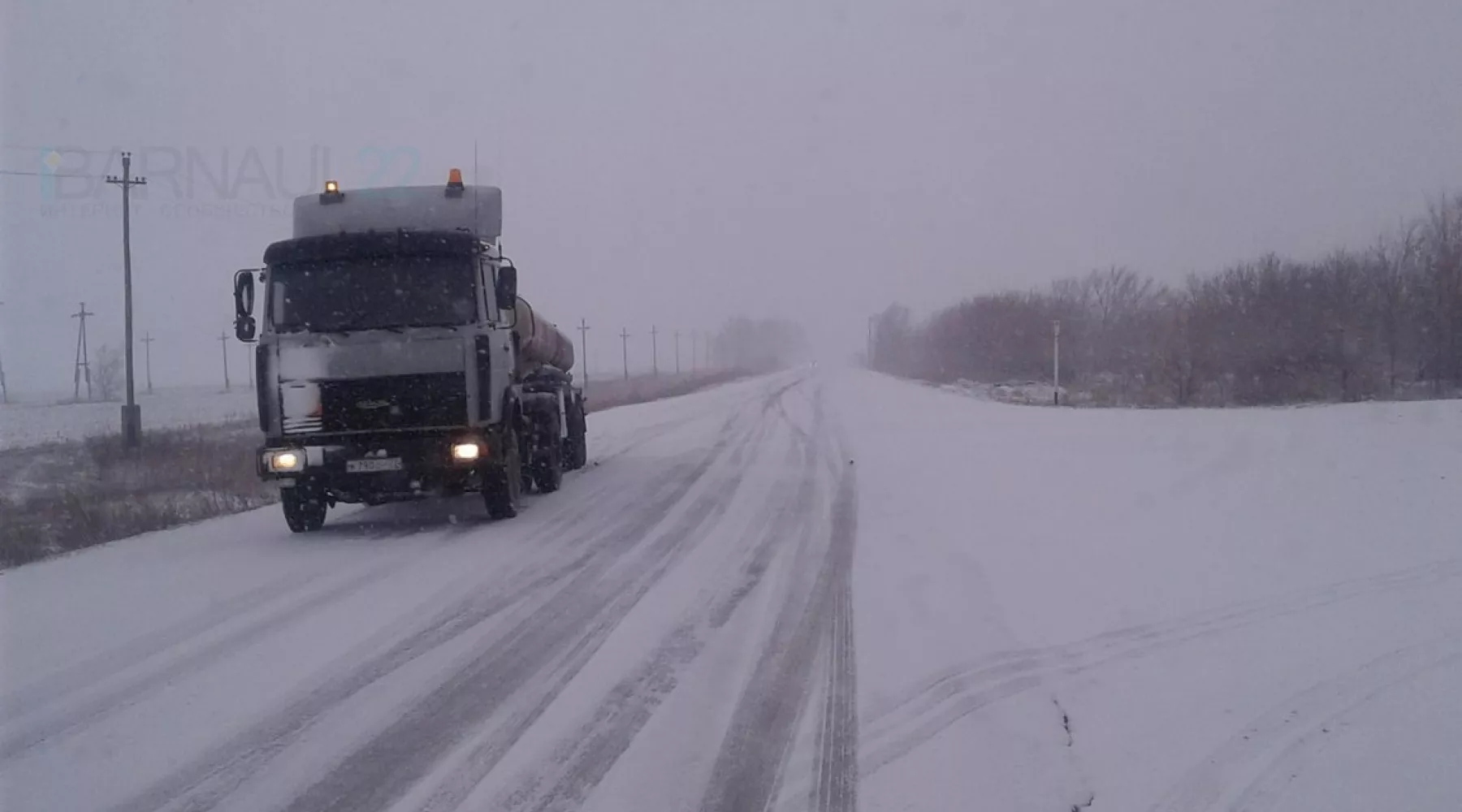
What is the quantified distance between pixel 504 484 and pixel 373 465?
144cm

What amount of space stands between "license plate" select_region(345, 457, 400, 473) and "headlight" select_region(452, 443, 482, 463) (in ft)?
1.88

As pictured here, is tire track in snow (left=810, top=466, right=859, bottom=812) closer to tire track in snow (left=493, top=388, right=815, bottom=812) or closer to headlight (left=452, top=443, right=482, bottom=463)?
tire track in snow (left=493, top=388, right=815, bottom=812)

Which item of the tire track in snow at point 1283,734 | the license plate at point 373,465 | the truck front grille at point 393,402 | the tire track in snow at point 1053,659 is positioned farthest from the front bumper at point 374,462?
the tire track in snow at point 1283,734

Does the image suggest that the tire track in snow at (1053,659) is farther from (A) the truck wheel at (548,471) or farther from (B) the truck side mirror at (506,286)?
(A) the truck wheel at (548,471)

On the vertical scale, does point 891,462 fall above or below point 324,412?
below

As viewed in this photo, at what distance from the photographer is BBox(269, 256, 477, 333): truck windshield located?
1006 cm

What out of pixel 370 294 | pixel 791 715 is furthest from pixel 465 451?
pixel 791 715

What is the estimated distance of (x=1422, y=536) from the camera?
8023mm

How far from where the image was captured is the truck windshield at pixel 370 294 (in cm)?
1006

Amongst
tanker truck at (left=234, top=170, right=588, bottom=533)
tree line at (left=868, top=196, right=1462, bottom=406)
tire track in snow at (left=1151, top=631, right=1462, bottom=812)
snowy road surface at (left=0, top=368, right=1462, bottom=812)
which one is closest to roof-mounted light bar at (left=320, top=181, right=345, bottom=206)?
tanker truck at (left=234, top=170, right=588, bottom=533)

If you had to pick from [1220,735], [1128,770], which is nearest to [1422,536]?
[1220,735]

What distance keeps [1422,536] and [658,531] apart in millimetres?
6791

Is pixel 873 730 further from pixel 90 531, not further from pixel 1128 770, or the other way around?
pixel 90 531

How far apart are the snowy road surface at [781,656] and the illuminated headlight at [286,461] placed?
2.63 ft
